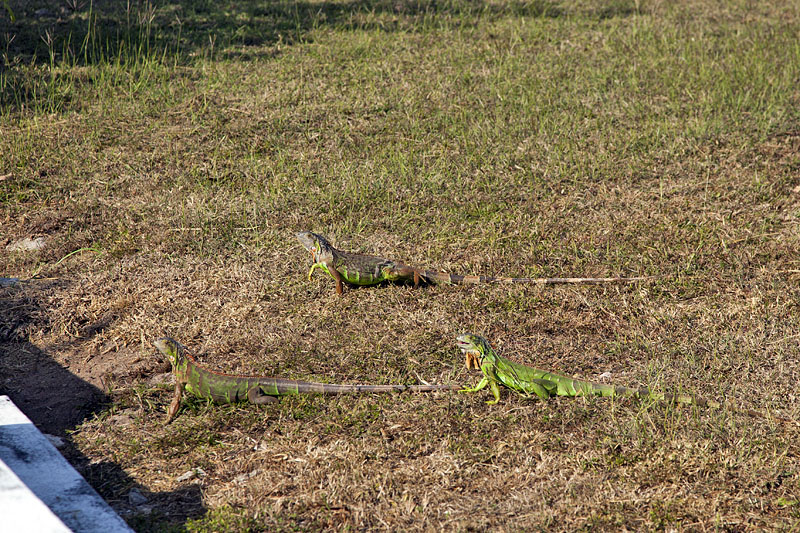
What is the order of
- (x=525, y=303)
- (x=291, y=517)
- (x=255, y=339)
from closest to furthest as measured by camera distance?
(x=291, y=517) → (x=255, y=339) → (x=525, y=303)

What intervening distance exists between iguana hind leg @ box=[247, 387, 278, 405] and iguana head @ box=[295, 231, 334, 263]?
1.16 metres

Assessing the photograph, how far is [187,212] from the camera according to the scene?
560 centimetres

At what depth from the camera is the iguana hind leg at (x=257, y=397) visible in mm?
3660

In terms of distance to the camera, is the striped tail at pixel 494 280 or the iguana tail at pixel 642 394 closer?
the iguana tail at pixel 642 394

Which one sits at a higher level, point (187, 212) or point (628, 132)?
point (628, 132)

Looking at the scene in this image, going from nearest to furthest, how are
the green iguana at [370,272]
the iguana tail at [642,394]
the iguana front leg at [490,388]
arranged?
1. the iguana tail at [642,394]
2. the iguana front leg at [490,388]
3. the green iguana at [370,272]

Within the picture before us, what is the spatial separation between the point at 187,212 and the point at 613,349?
320 centimetres

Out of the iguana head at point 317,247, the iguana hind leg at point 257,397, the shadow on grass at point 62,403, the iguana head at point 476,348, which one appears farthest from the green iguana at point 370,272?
the shadow on grass at point 62,403

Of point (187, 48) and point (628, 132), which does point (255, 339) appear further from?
point (187, 48)

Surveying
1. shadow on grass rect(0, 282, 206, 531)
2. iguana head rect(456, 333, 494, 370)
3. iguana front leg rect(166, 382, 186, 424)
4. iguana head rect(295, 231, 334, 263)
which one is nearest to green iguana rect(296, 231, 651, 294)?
iguana head rect(295, 231, 334, 263)

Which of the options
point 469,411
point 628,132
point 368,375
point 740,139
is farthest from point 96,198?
point 740,139

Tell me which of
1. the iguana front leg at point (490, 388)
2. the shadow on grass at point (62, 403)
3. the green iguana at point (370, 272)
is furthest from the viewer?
the green iguana at point (370, 272)

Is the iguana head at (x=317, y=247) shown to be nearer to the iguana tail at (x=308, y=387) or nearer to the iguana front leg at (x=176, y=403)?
the iguana tail at (x=308, y=387)

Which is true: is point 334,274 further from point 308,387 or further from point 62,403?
point 62,403
